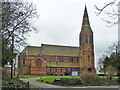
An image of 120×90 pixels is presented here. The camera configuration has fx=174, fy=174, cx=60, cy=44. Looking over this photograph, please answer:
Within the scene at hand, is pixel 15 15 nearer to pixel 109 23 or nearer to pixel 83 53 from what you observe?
pixel 109 23

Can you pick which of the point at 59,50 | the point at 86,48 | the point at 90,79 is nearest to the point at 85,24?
the point at 86,48

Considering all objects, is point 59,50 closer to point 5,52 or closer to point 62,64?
point 62,64

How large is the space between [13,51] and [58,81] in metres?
12.8

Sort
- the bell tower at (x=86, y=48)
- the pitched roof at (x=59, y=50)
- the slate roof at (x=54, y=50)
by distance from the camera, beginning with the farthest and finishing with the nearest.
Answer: the pitched roof at (x=59, y=50)
the slate roof at (x=54, y=50)
the bell tower at (x=86, y=48)

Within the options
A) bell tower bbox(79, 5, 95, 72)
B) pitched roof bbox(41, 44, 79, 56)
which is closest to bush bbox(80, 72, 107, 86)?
bell tower bbox(79, 5, 95, 72)

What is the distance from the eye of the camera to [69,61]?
225 ft

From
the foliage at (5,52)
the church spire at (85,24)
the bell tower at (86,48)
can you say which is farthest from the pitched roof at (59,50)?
the foliage at (5,52)

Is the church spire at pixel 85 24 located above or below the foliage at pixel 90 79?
above

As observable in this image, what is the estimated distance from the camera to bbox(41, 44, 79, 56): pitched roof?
67.1m

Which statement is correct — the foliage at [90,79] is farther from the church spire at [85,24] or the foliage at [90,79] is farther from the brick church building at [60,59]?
the church spire at [85,24]

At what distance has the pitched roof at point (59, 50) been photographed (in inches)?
2643

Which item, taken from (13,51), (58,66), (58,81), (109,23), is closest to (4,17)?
(13,51)

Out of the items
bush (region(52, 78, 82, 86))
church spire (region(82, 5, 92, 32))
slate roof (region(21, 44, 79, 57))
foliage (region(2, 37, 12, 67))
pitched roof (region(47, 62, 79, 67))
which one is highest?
church spire (region(82, 5, 92, 32))

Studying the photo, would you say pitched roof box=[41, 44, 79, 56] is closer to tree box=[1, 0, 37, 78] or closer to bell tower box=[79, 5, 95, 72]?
bell tower box=[79, 5, 95, 72]
